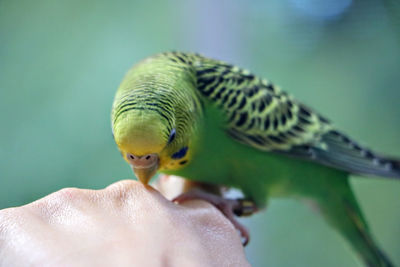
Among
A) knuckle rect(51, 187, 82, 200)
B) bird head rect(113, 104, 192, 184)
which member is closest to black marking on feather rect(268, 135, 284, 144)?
bird head rect(113, 104, 192, 184)

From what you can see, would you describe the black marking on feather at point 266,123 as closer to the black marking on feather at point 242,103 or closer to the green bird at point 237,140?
the green bird at point 237,140

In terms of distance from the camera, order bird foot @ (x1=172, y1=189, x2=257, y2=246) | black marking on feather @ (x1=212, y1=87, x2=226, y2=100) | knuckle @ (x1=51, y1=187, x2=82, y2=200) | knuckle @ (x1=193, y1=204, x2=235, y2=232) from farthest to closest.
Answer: black marking on feather @ (x1=212, y1=87, x2=226, y2=100) → bird foot @ (x1=172, y1=189, x2=257, y2=246) → knuckle @ (x1=193, y1=204, x2=235, y2=232) → knuckle @ (x1=51, y1=187, x2=82, y2=200)

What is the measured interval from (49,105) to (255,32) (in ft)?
6.22

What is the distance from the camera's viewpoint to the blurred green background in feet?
8.49

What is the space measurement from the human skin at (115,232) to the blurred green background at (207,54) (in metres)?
1.01

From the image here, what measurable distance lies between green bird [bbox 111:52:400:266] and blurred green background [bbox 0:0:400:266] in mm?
835

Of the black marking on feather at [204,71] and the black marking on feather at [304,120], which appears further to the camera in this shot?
the black marking on feather at [304,120]

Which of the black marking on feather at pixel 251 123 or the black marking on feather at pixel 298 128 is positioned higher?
the black marking on feather at pixel 251 123

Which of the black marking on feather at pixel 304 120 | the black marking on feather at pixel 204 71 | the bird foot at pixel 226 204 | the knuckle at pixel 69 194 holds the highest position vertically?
the black marking on feather at pixel 204 71

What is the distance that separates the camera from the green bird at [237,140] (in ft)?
4.37

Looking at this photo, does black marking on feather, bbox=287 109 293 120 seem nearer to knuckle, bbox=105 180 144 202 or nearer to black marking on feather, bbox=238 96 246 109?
black marking on feather, bbox=238 96 246 109

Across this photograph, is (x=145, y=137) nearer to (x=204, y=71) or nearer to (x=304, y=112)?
(x=204, y=71)

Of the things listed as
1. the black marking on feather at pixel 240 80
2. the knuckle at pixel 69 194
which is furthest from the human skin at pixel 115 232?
the black marking on feather at pixel 240 80

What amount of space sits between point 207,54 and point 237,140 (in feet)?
5.01
